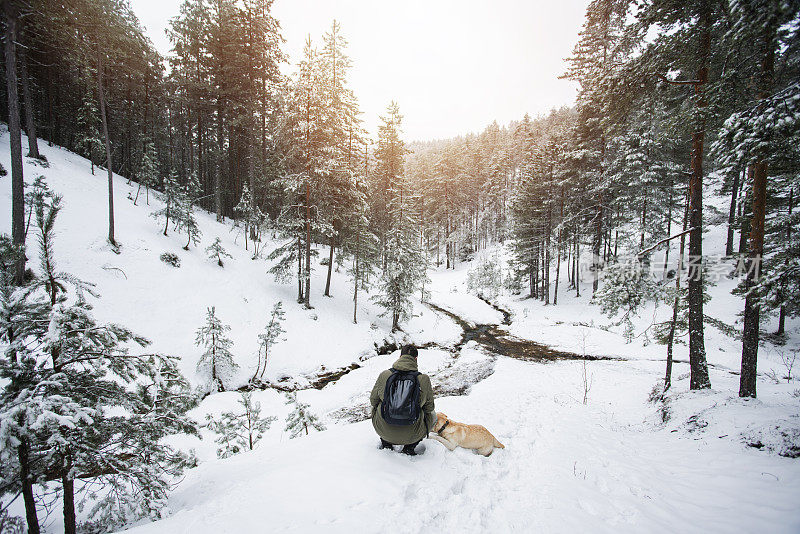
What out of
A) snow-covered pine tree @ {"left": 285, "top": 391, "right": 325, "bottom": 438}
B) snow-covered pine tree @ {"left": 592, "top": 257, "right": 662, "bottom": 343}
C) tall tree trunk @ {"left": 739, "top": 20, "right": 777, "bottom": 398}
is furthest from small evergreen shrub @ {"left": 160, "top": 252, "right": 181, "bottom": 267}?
tall tree trunk @ {"left": 739, "top": 20, "right": 777, "bottom": 398}

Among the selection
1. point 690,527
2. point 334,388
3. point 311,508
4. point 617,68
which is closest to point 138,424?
point 311,508

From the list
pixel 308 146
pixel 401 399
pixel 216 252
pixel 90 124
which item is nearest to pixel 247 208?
pixel 216 252

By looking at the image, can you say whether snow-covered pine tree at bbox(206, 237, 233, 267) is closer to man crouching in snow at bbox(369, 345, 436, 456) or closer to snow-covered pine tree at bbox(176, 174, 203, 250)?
Result: snow-covered pine tree at bbox(176, 174, 203, 250)

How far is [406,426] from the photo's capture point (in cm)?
451

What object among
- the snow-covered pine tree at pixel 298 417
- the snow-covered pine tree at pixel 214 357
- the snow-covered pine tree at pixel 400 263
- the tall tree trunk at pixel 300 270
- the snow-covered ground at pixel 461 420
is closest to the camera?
the snow-covered ground at pixel 461 420

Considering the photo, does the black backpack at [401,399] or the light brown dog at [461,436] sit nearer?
the black backpack at [401,399]

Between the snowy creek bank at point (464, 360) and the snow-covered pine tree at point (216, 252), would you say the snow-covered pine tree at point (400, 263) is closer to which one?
the snowy creek bank at point (464, 360)

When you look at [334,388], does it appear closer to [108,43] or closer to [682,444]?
[682,444]

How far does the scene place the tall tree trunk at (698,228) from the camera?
7.43 metres

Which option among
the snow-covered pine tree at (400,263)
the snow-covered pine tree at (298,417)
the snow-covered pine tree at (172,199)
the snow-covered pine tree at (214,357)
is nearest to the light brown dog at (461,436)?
the snow-covered pine tree at (298,417)

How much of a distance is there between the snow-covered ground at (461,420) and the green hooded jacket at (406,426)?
32cm

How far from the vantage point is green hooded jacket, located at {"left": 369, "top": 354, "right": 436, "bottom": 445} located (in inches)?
179

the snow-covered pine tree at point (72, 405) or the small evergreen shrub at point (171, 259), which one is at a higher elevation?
the small evergreen shrub at point (171, 259)

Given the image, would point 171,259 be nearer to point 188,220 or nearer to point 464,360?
point 188,220
